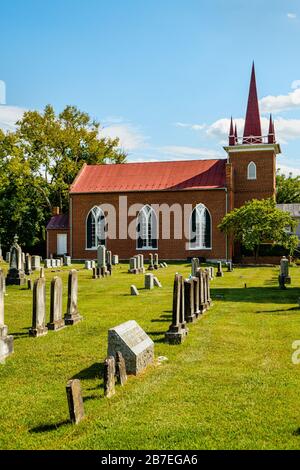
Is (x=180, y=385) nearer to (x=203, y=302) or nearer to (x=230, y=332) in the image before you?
(x=230, y=332)

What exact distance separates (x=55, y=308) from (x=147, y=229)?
1251 inches

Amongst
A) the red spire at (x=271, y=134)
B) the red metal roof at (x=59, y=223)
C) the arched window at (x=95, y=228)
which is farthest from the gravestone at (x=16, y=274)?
the red spire at (x=271, y=134)

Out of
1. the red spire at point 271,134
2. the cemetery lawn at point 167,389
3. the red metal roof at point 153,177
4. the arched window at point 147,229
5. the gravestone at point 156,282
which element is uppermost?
the red spire at point 271,134

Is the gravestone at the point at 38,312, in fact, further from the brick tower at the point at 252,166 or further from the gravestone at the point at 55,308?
the brick tower at the point at 252,166

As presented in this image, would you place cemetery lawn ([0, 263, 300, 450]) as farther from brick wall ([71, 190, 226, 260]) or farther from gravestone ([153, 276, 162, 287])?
brick wall ([71, 190, 226, 260])

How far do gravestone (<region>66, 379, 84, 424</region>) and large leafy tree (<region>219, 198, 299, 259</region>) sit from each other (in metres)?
31.6

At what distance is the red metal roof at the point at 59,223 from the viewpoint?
46625 millimetres

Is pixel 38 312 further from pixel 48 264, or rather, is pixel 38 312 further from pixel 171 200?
pixel 171 200

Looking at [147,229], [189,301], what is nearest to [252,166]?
[147,229]

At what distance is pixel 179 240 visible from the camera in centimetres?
4353

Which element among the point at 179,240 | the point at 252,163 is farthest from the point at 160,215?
the point at 252,163

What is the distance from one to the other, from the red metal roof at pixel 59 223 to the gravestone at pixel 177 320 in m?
35.7
